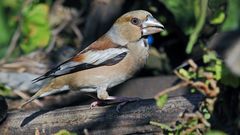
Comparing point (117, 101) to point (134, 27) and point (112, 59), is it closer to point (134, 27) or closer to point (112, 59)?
point (112, 59)

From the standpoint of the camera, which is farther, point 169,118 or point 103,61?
point 103,61

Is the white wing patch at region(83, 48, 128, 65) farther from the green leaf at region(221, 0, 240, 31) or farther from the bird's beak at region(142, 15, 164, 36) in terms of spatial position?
the green leaf at region(221, 0, 240, 31)

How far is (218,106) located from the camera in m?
2.78

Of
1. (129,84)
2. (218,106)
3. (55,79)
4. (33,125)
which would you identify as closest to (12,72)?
(129,84)

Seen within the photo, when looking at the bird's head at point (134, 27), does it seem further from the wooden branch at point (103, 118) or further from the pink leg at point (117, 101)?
the wooden branch at point (103, 118)

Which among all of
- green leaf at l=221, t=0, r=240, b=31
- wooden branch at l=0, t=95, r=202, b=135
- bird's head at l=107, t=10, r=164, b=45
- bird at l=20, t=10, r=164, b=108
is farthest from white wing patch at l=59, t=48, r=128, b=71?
green leaf at l=221, t=0, r=240, b=31

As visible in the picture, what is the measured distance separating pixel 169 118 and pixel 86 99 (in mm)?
3407

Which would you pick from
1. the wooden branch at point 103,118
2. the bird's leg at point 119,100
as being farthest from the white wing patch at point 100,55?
the wooden branch at point 103,118

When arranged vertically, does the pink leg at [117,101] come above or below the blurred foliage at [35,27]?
below

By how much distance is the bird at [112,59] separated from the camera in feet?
16.3

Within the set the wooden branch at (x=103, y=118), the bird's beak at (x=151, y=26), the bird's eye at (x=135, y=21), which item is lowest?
the wooden branch at (x=103, y=118)

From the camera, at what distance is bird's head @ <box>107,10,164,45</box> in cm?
495

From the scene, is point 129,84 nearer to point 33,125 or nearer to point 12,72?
point 12,72

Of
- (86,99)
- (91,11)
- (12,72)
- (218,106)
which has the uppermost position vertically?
(91,11)
